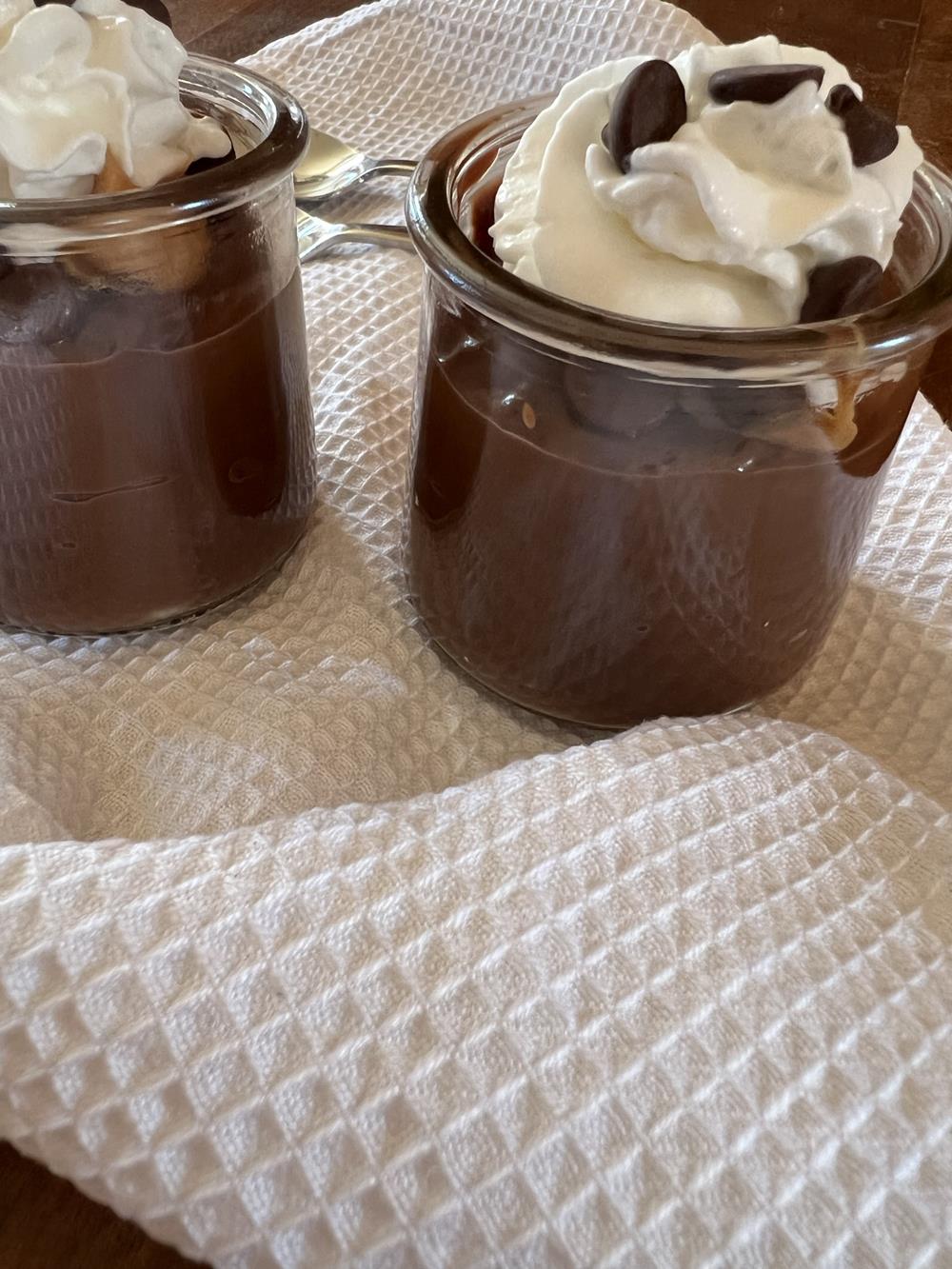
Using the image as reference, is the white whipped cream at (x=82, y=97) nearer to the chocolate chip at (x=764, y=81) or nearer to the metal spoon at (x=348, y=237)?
the chocolate chip at (x=764, y=81)

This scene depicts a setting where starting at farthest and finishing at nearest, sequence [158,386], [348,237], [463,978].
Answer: [348,237]
[158,386]
[463,978]

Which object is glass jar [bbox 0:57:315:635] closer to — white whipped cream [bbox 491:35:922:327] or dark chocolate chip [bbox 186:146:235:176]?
dark chocolate chip [bbox 186:146:235:176]

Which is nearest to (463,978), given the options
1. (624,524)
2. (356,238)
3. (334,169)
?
(624,524)

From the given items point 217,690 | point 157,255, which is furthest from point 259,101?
point 217,690

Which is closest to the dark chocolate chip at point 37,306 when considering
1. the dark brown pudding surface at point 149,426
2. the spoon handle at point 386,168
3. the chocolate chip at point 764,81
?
the dark brown pudding surface at point 149,426

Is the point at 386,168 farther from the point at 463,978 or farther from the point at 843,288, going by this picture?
the point at 463,978

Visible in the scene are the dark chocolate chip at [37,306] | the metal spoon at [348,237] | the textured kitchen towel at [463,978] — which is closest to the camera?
the textured kitchen towel at [463,978]

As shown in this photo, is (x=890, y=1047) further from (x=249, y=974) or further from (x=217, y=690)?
(x=217, y=690)
